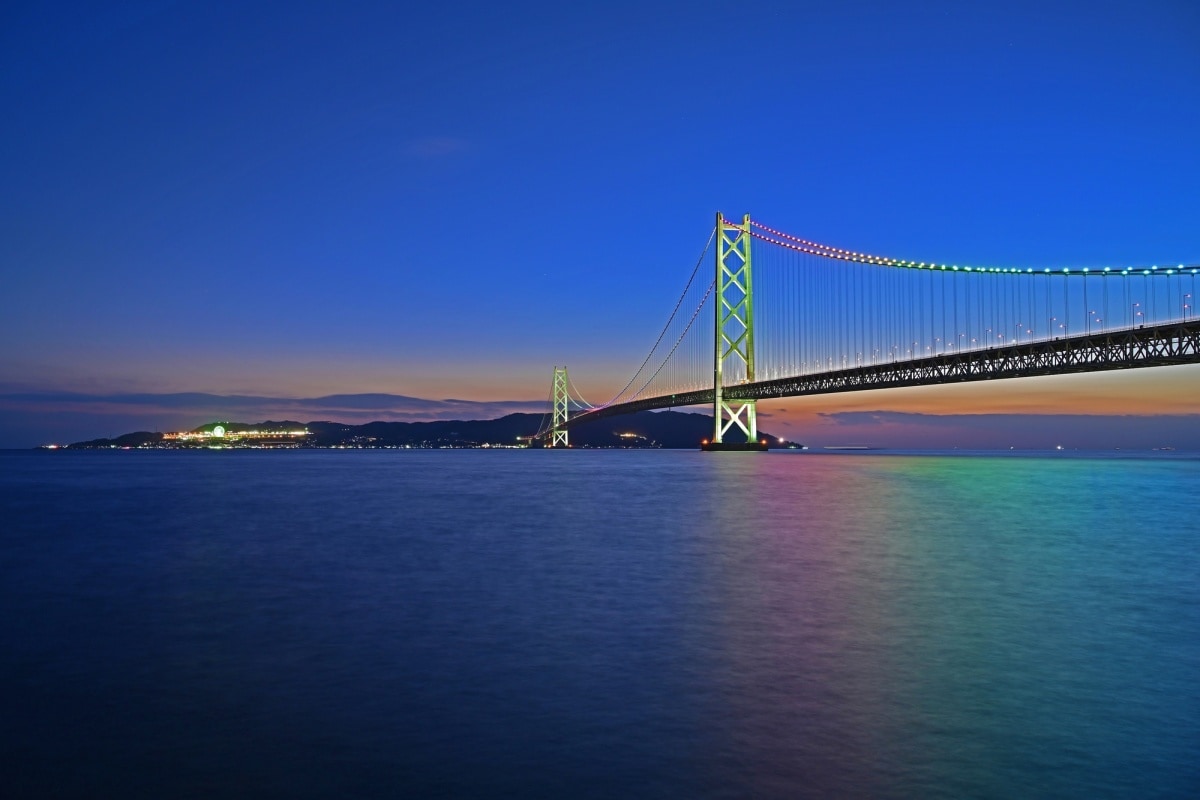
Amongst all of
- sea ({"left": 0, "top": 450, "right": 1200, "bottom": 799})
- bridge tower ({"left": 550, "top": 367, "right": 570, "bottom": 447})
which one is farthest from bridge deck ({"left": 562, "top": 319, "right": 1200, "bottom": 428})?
bridge tower ({"left": 550, "top": 367, "right": 570, "bottom": 447})

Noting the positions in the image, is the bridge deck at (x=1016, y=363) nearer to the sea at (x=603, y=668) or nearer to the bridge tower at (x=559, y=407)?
the sea at (x=603, y=668)

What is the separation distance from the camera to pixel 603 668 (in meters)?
7.38

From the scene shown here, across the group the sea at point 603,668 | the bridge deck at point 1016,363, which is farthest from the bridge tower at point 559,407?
the sea at point 603,668

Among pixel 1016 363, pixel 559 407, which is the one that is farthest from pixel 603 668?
pixel 559 407

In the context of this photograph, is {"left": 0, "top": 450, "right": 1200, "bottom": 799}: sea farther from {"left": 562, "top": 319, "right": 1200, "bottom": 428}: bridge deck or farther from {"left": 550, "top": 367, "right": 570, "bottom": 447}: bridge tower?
{"left": 550, "top": 367, "right": 570, "bottom": 447}: bridge tower

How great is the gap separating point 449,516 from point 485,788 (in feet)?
65.6

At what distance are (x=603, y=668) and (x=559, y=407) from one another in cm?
14327

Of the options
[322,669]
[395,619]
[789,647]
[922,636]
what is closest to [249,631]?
[395,619]

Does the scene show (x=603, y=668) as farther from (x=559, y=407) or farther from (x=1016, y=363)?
(x=559, y=407)

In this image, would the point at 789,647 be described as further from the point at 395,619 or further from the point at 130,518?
the point at 130,518

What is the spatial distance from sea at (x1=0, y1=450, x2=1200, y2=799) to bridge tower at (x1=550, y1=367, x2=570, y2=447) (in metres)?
119

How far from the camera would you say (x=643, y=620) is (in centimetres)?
963

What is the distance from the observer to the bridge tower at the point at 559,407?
452 feet

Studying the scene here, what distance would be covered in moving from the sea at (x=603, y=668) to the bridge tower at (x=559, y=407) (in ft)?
390
